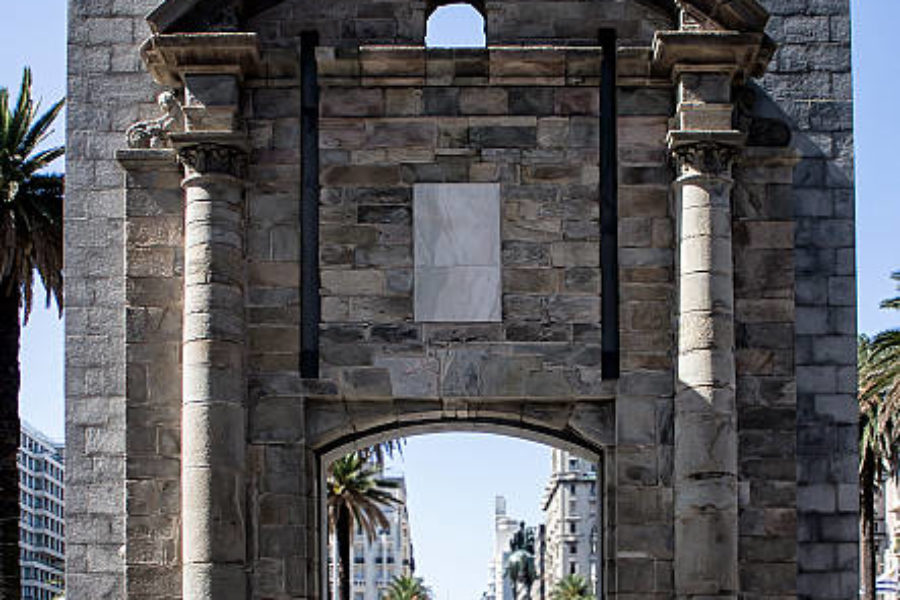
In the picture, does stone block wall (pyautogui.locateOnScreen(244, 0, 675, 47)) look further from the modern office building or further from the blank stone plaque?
the modern office building

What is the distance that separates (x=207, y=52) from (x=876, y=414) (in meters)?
20.9

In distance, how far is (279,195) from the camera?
15.0 m

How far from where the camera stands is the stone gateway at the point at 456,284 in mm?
14547

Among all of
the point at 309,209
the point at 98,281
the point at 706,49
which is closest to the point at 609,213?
the point at 706,49

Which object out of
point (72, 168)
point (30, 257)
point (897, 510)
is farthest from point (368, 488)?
point (897, 510)

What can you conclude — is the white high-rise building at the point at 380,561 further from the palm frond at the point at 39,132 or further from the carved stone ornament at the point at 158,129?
the carved stone ornament at the point at 158,129

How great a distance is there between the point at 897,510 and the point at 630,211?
61742 millimetres

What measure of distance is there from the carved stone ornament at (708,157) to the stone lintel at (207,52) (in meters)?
4.10

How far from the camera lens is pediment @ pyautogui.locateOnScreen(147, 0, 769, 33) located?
14672 millimetres

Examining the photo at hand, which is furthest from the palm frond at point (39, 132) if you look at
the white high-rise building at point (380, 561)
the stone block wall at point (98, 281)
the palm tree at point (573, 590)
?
the white high-rise building at point (380, 561)

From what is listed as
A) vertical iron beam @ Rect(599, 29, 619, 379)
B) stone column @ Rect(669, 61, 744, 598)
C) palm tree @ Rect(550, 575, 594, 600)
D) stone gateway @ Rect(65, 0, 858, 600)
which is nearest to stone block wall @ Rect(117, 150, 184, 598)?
stone gateway @ Rect(65, 0, 858, 600)

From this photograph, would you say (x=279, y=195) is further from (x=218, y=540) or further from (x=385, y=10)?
(x=218, y=540)

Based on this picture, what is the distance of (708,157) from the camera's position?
14586 millimetres

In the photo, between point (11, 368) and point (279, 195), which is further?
point (11, 368)
